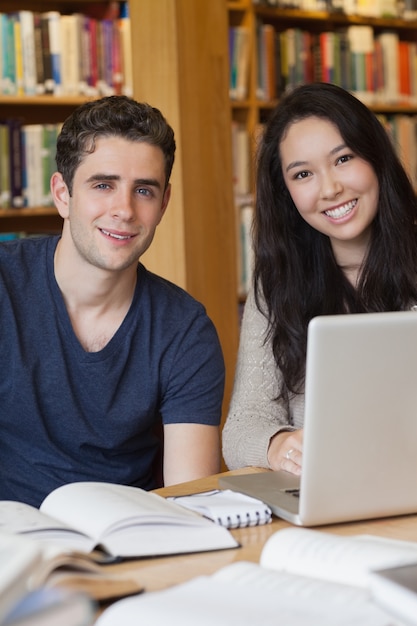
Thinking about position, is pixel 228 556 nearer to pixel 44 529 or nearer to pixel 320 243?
pixel 44 529

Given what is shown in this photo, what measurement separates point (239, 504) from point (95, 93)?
2389 mm

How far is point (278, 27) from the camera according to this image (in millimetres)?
3975

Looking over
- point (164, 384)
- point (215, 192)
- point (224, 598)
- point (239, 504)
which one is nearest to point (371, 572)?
point (224, 598)

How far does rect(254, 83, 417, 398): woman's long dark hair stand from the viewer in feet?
6.44

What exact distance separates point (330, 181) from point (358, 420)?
0.88 metres

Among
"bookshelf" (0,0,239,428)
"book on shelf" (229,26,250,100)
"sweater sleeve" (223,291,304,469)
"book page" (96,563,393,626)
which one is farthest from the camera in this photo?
"book on shelf" (229,26,250,100)

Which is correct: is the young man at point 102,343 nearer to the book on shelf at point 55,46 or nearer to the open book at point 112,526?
the open book at point 112,526

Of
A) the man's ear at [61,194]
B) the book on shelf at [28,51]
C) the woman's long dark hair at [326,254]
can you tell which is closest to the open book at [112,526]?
the woman's long dark hair at [326,254]

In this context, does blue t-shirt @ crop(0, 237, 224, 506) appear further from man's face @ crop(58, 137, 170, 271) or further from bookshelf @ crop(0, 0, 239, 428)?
bookshelf @ crop(0, 0, 239, 428)

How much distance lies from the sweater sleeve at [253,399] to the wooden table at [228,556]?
45 centimetres

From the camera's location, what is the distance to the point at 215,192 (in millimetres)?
3123

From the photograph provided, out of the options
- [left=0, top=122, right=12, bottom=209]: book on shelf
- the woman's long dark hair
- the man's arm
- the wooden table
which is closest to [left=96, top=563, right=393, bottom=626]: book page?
the wooden table

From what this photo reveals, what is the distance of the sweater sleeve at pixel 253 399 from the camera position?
175 cm

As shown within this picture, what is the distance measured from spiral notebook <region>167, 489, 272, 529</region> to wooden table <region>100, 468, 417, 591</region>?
0.01m
